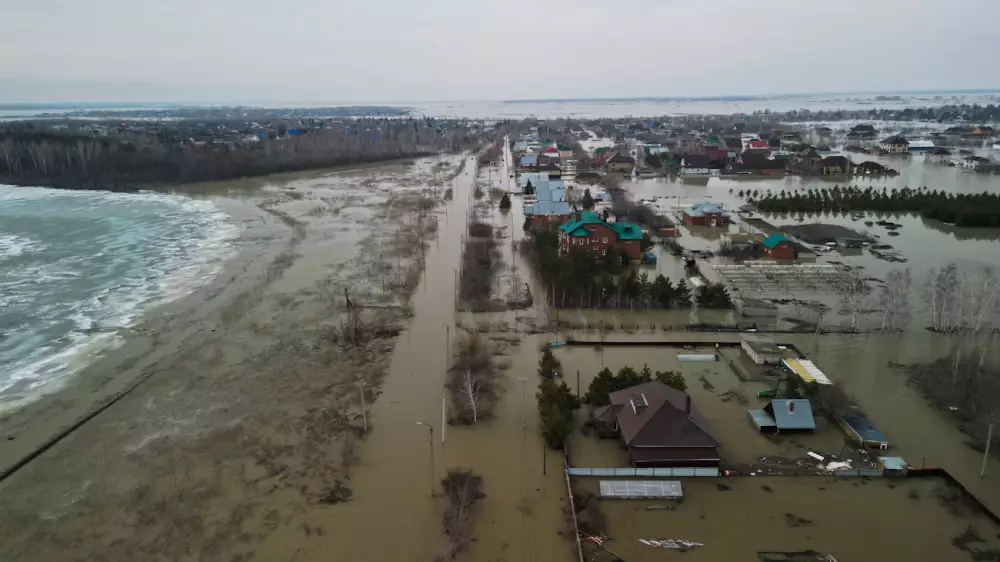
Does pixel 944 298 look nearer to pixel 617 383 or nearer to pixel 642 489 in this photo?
pixel 617 383

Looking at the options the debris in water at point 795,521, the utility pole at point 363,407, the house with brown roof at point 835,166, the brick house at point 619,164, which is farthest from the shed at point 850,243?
the brick house at point 619,164

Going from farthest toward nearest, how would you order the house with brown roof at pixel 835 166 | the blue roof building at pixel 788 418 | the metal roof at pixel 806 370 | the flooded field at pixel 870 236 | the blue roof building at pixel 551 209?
the house with brown roof at pixel 835 166 < the blue roof building at pixel 551 209 < the flooded field at pixel 870 236 < the metal roof at pixel 806 370 < the blue roof building at pixel 788 418

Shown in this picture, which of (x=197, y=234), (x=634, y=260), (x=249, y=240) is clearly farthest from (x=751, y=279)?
(x=197, y=234)

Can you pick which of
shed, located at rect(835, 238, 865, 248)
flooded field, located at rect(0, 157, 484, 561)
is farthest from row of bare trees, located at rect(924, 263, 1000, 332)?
flooded field, located at rect(0, 157, 484, 561)

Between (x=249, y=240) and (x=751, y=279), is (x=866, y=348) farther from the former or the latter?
(x=249, y=240)

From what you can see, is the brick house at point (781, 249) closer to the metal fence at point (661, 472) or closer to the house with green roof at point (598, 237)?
the house with green roof at point (598, 237)

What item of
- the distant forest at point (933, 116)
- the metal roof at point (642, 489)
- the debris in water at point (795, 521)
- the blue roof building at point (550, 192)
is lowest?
the debris in water at point (795, 521)
